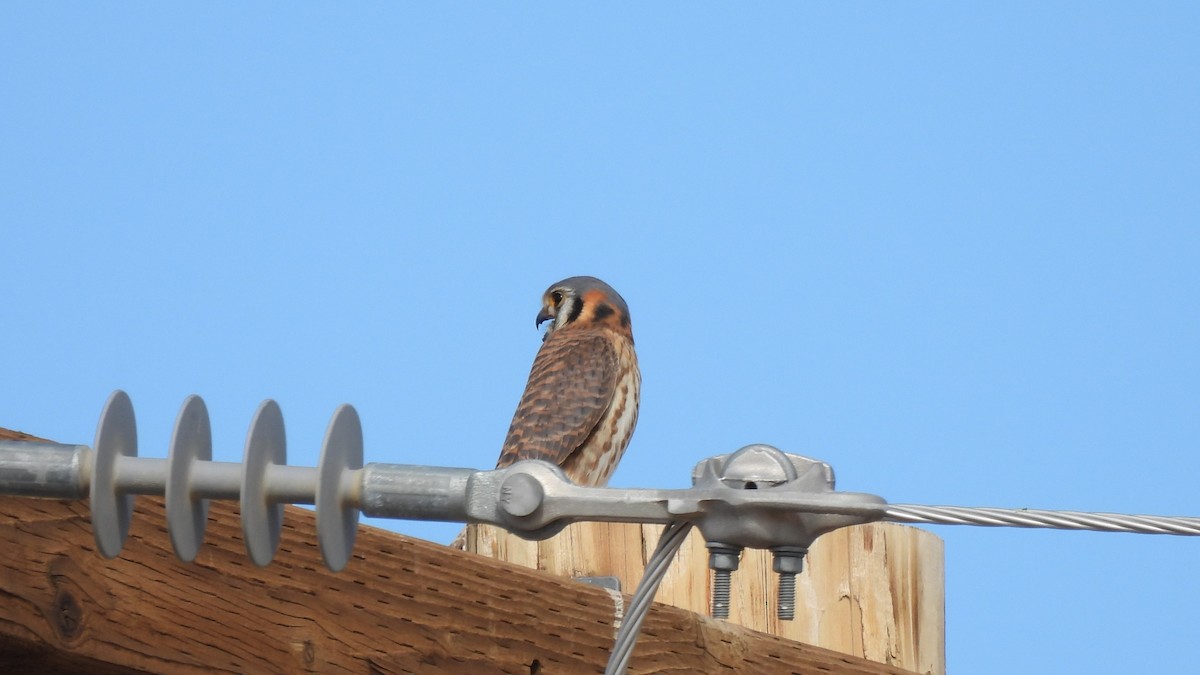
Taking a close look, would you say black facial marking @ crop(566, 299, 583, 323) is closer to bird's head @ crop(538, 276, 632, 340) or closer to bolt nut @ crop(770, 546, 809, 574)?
bird's head @ crop(538, 276, 632, 340)

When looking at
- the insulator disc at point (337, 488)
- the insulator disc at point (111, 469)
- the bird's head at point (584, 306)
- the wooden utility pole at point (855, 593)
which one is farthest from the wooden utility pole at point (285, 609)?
the bird's head at point (584, 306)

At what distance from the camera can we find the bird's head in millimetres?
7770

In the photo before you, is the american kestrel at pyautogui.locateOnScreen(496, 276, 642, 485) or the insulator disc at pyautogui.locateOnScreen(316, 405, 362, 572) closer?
the insulator disc at pyautogui.locateOnScreen(316, 405, 362, 572)

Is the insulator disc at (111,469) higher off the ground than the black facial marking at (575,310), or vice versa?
the black facial marking at (575,310)

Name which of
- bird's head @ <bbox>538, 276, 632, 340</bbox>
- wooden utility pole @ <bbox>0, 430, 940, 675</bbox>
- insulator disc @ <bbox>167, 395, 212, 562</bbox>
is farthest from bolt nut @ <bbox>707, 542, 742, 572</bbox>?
bird's head @ <bbox>538, 276, 632, 340</bbox>

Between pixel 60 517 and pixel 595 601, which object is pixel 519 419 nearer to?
pixel 595 601

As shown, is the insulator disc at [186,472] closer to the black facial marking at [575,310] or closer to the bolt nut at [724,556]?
the bolt nut at [724,556]

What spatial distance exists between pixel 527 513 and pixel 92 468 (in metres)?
0.36

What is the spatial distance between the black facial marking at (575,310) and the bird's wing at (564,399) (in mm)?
321

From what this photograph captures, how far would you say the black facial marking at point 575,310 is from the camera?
25.9 ft

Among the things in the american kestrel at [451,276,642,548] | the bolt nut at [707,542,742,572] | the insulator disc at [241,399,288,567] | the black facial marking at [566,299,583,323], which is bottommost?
the bolt nut at [707,542,742,572]

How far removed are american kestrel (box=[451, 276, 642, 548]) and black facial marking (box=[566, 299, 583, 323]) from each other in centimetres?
6

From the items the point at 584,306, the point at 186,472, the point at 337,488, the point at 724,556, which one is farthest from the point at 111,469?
the point at 584,306

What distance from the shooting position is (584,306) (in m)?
7.87
